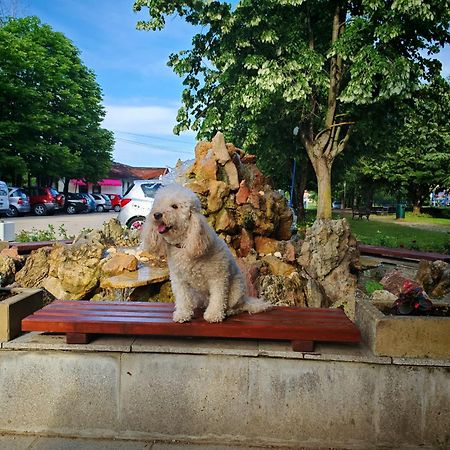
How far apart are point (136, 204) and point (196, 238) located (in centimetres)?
1007

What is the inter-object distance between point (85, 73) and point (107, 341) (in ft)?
136

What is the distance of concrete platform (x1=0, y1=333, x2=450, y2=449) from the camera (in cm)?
319

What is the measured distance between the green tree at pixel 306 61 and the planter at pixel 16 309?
1244 cm

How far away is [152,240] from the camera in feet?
10.9

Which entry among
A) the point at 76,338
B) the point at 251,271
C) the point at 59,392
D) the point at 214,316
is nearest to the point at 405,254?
the point at 251,271

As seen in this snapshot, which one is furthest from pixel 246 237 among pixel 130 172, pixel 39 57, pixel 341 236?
pixel 130 172

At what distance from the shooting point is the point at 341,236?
7238mm

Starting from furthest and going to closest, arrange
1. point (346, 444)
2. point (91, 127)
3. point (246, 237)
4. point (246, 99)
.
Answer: point (91, 127)
point (246, 99)
point (246, 237)
point (346, 444)

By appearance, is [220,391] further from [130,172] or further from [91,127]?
[130,172]

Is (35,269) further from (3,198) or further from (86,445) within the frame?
(3,198)

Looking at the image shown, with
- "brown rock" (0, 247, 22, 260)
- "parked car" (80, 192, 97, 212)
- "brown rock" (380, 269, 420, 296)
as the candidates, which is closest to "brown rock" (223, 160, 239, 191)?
"brown rock" (380, 269, 420, 296)

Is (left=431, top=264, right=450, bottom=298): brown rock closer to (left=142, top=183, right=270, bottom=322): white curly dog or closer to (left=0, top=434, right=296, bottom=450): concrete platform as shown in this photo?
(left=142, top=183, right=270, bottom=322): white curly dog

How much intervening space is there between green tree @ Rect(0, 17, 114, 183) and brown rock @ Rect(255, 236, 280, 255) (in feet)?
86.2

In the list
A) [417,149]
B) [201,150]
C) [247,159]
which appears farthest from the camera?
[417,149]
